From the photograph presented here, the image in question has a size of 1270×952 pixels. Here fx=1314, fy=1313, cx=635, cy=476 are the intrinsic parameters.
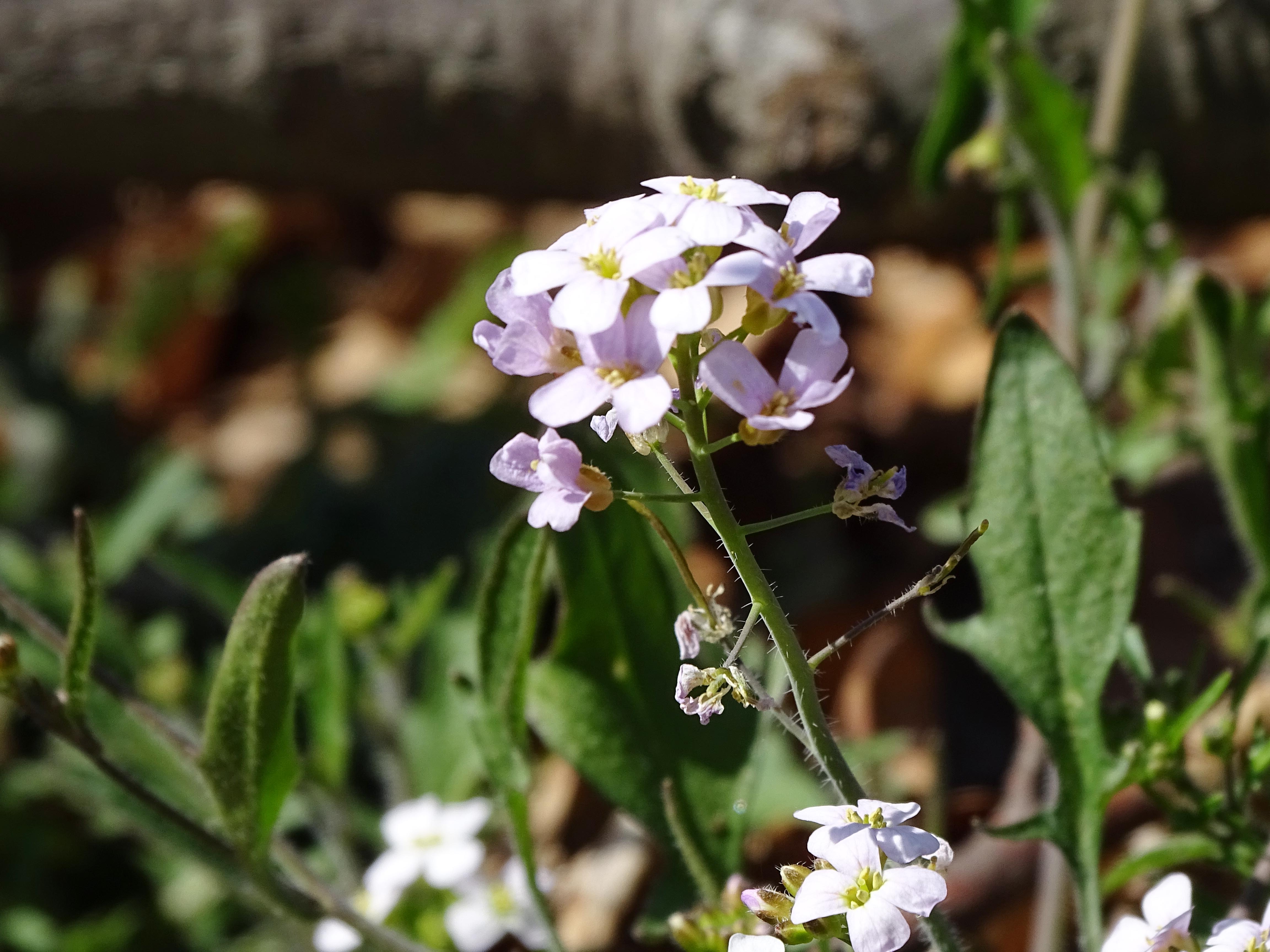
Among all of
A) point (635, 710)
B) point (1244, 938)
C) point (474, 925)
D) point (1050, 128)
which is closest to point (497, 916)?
point (474, 925)

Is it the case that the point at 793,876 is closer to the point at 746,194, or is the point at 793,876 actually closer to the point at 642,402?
the point at 642,402

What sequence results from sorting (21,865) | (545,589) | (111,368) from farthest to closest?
(111,368) → (21,865) → (545,589)

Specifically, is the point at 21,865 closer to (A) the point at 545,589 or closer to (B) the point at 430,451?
(B) the point at 430,451

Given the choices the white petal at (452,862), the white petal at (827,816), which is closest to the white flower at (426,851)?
the white petal at (452,862)

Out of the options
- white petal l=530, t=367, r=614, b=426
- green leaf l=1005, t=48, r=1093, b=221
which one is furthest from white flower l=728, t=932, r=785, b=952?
green leaf l=1005, t=48, r=1093, b=221

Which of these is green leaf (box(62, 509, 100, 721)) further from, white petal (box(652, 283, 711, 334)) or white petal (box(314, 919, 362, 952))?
A: white petal (box(652, 283, 711, 334))

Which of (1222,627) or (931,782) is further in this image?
(931,782)

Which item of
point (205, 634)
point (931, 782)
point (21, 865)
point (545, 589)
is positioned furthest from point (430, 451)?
point (545, 589)
